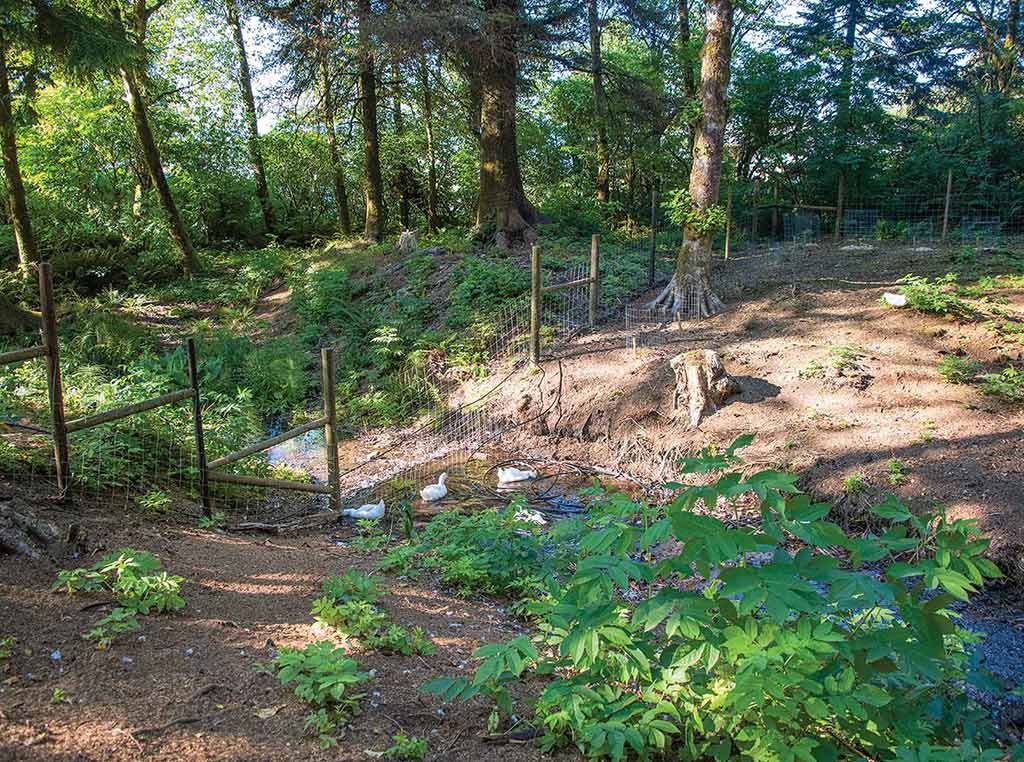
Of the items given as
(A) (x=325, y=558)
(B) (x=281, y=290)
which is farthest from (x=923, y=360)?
(B) (x=281, y=290)

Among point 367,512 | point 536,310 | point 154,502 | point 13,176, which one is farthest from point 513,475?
point 13,176

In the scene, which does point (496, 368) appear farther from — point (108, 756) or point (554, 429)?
point (108, 756)

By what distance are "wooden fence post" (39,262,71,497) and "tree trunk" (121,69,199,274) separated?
43.4 feet

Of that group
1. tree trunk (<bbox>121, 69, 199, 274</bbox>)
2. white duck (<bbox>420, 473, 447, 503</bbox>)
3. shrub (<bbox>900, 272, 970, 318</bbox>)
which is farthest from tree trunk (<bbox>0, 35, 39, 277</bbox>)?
shrub (<bbox>900, 272, 970, 318</bbox>)

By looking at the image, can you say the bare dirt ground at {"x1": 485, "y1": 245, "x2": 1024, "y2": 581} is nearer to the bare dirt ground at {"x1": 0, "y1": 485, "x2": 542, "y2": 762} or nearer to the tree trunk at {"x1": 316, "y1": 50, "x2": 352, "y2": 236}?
the bare dirt ground at {"x1": 0, "y1": 485, "x2": 542, "y2": 762}

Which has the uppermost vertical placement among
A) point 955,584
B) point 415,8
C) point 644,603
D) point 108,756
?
point 415,8

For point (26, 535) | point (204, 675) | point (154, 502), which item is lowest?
point (154, 502)

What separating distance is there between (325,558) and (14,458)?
2.44 metres

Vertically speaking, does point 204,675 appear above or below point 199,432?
below

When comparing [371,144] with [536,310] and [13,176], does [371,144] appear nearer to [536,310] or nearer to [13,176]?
[13,176]

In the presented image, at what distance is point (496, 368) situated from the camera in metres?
10.4

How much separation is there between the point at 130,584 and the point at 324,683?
143 cm

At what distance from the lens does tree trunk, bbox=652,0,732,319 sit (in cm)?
1027

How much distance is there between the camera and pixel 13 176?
487 inches
